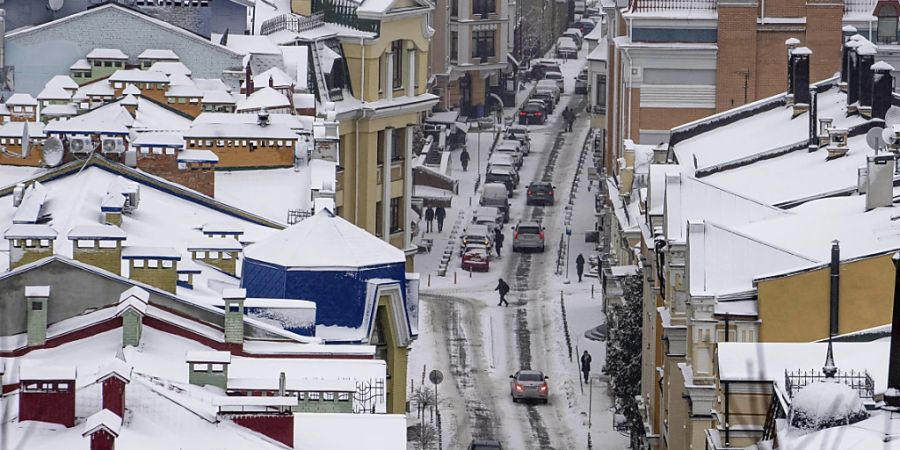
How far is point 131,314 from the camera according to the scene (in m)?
46.8

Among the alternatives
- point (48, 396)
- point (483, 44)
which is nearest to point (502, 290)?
point (48, 396)

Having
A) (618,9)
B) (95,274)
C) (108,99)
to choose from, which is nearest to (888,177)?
(95,274)

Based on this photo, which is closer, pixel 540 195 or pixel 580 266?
pixel 580 266

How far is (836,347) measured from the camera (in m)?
48.4

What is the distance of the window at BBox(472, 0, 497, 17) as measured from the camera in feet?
560

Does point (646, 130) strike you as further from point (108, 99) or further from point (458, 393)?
point (108, 99)

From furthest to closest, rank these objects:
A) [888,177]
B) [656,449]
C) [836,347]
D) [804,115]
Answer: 1. [804,115]
2. [656,449]
3. [888,177]
4. [836,347]

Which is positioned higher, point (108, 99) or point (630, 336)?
point (108, 99)

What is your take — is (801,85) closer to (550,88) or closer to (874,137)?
(874,137)

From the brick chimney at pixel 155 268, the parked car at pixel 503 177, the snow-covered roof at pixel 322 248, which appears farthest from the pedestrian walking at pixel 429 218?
the brick chimney at pixel 155 268

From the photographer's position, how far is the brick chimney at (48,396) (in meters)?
40.2

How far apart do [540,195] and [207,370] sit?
90.8m

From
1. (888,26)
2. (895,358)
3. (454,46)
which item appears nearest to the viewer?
(895,358)

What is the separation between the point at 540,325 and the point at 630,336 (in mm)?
20967
